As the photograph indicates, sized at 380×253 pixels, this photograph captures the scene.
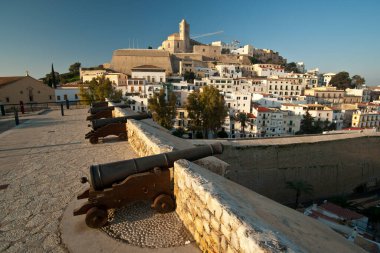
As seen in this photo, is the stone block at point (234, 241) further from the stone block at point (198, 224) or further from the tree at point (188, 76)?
the tree at point (188, 76)

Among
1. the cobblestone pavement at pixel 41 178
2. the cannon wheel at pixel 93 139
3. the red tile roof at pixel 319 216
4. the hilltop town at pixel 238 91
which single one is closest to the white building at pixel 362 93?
the hilltop town at pixel 238 91

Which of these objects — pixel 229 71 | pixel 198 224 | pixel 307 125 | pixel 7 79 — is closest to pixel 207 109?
pixel 307 125

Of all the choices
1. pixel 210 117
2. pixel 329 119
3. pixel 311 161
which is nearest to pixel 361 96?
pixel 329 119

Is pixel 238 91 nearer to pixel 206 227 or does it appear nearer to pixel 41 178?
pixel 41 178

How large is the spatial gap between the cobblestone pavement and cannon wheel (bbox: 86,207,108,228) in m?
0.30

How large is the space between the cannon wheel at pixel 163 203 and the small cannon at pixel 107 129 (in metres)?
3.65

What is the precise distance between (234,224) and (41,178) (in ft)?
11.3

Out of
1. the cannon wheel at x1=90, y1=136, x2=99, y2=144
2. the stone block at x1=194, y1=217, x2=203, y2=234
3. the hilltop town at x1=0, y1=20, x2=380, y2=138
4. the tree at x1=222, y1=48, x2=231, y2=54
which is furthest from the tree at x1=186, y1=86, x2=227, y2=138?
the tree at x1=222, y1=48, x2=231, y2=54

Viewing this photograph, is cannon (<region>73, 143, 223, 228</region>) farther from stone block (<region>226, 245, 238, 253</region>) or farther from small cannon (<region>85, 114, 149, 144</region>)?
small cannon (<region>85, 114, 149, 144</region>)

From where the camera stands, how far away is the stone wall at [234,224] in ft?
4.52

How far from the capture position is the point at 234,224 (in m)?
1.51

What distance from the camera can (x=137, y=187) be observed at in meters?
2.43

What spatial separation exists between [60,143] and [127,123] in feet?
5.97

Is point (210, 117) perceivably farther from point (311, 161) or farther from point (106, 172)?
point (106, 172)
